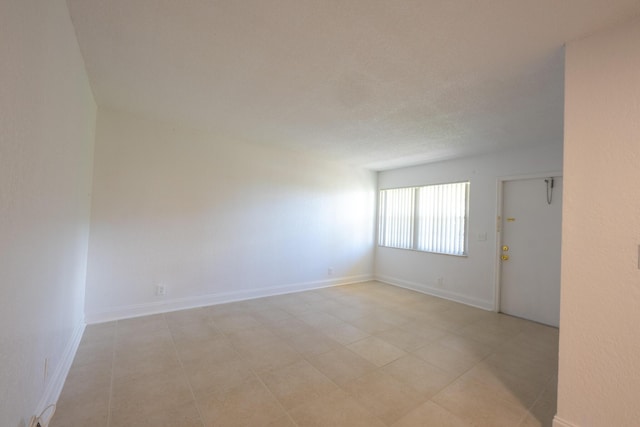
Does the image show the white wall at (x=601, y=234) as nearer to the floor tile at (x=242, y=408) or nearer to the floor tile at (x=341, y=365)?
the floor tile at (x=341, y=365)

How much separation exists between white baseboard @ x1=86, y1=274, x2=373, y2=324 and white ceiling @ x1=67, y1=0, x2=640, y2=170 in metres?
2.41

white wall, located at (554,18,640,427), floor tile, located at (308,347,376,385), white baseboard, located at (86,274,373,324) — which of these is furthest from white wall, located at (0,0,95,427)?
white wall, located at (554,18,640,427)

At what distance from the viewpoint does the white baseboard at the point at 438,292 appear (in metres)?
4.25

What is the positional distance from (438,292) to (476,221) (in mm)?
1413

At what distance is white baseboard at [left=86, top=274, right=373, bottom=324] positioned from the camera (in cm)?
327

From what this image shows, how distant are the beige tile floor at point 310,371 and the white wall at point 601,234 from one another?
51cm

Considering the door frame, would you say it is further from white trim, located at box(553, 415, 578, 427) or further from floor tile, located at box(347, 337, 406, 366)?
white trim, located at box(553, 415, 578, 427)

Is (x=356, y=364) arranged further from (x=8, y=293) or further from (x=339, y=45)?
(x=339, y=45)

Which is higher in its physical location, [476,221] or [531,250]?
[476,221]

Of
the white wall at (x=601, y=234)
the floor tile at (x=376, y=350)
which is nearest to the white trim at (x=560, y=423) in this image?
the white wall at (x=601, y=234)

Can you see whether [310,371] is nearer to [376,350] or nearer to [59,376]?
[376,350]

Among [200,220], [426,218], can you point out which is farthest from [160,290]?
[426,218]

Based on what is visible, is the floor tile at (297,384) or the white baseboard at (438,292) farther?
the white baseboard at (438,292)

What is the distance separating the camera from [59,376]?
78.3 inches
